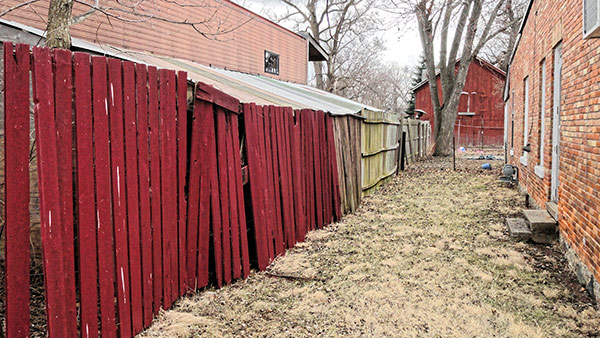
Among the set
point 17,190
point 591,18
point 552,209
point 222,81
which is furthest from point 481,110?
point 17,190

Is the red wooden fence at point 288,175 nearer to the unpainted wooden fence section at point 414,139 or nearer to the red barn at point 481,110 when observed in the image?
the unpainted wooden fence section at point 414,139

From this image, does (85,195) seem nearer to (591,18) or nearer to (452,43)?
(591,18)

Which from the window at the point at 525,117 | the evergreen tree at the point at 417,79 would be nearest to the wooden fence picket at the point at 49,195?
the window at the point at 525,117

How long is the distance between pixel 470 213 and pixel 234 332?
5.69 meters

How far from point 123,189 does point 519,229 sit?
5139 millimetres

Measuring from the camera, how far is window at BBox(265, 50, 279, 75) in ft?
46.0

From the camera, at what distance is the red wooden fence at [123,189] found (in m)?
2.44

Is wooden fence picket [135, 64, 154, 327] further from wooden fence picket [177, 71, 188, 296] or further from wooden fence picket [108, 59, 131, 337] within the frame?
wooden fence picket [177, 71, 188, 296]

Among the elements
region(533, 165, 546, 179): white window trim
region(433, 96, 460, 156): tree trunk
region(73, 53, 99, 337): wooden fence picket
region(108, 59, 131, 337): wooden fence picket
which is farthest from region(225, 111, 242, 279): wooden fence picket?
region(433, 96, 460, 156): tree trunk

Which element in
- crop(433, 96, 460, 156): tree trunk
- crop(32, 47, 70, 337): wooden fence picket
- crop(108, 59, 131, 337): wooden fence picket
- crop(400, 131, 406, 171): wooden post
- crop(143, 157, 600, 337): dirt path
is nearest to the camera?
crop(32, 47, 70, 337): wooden fence picket

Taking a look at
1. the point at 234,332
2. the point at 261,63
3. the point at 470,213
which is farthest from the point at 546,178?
the point at 261,63

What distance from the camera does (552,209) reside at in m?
5.99

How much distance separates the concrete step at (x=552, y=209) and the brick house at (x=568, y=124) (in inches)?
0.5

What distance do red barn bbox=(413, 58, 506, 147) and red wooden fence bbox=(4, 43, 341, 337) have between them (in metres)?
28.8
